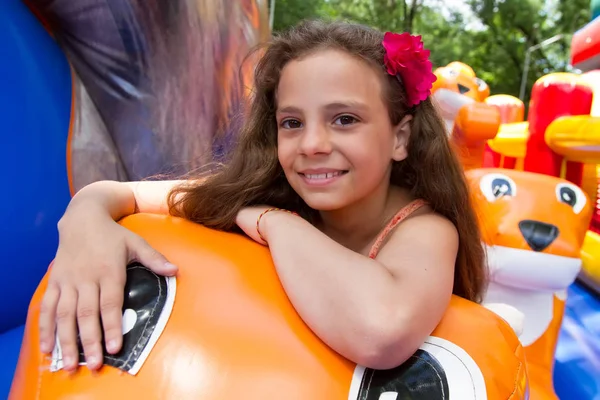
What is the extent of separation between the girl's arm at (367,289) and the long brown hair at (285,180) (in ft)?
0.64

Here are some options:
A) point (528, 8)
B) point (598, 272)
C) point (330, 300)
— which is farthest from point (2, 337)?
point (528, 8)

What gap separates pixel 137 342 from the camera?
2.09 ft

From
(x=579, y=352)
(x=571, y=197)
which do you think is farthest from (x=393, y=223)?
(x=579, y=352)

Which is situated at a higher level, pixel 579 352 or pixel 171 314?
pixel 171 314

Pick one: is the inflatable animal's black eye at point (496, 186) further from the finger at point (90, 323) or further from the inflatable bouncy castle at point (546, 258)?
the finger at point (90, 323)

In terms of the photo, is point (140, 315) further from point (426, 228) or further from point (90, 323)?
point (426, 228)

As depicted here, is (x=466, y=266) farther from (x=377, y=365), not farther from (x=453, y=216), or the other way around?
(x=377, y=365)

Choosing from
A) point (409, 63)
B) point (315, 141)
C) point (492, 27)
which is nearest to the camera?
point (315, 141)

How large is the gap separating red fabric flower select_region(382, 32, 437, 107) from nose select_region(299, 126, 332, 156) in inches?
7.7

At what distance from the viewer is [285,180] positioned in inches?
42.1

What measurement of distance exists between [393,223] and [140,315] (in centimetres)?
49

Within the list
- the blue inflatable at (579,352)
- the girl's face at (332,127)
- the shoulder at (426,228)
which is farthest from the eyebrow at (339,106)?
the blue inflatable at (579,352)

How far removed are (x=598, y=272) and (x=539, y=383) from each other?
131 centimetres

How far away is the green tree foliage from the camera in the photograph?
1072 cm
